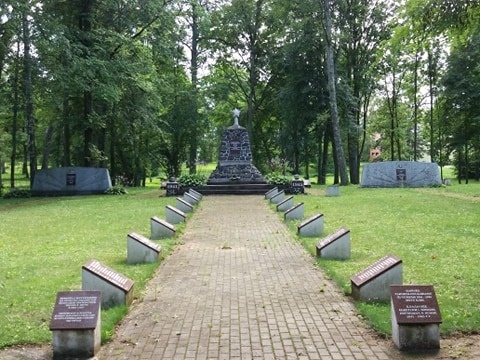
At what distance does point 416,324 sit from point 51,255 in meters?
7.47

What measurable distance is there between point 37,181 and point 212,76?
21.0 metres


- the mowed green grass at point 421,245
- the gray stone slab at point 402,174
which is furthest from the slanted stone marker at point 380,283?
the gray stone slab at point 402,174

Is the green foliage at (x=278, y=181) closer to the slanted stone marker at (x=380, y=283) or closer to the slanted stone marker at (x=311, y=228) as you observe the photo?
the slanted stone marker at (x=311, y=228)

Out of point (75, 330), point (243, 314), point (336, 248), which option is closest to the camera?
point (75, 330)

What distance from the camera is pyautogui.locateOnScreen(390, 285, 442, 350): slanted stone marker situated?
5.21 meters

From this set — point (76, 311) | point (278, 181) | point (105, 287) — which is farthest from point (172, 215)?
point (278, 181)

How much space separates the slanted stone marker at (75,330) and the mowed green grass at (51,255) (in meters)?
0.45

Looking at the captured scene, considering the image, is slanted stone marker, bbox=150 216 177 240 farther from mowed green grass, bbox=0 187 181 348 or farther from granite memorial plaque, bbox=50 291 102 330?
granite memorial plaque, bbox=50 291 102 330

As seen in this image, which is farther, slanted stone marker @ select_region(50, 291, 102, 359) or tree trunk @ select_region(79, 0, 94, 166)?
tree trunk @ select_region(79, 0, 94, 166)

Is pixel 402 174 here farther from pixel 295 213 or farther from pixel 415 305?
pixel 415 305

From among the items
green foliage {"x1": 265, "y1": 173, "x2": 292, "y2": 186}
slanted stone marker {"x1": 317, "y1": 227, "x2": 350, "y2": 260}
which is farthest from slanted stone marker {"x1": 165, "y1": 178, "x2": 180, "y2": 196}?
slanted stone marker {"x1": 317, "y1": 227, "x2": 350, "y2": 260}

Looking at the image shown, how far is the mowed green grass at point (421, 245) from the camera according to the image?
642 centimetres

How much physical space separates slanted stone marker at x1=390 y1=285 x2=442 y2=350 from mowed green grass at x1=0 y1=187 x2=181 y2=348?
10.1 feet

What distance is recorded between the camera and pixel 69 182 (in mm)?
28656
